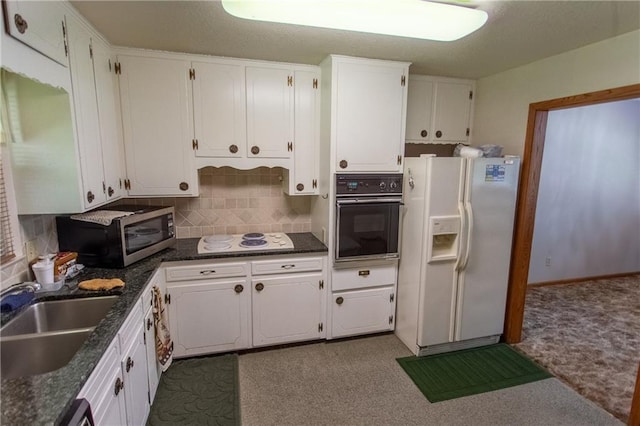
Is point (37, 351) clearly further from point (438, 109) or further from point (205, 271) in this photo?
point (438, 109)

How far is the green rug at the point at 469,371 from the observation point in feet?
7.55

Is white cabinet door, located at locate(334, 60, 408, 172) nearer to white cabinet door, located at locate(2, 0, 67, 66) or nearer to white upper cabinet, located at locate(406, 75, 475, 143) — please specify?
white upper cabinet, located at locate(406, 75, 475, 143)

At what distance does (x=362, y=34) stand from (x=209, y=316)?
2.24 meters

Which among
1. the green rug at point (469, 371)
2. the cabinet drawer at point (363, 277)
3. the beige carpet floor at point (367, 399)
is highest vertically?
the cabinet drawer at point (363, 277)

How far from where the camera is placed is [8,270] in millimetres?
1583

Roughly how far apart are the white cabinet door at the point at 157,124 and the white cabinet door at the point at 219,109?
0.07 m

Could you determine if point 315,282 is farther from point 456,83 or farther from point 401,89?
point 456,83

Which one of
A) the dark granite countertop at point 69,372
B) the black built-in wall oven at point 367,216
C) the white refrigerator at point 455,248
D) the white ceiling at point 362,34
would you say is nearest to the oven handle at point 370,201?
the black built-in wall oven at point 367,216

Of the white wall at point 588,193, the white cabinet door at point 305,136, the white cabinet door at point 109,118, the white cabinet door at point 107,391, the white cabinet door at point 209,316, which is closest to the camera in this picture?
the white cabinet door at point 107,391

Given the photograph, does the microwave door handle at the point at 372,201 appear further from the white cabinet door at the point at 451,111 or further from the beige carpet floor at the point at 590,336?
the beige carpet floor at the point at 590,336

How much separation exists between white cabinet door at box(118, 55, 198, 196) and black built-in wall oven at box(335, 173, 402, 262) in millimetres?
1207

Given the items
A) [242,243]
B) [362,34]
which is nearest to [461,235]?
[362,34]

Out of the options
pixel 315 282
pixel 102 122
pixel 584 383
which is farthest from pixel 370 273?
pixel 102 122

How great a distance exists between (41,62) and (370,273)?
2.43 m
